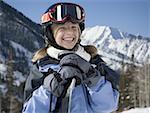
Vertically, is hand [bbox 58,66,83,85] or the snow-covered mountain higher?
the snow-covered mountain

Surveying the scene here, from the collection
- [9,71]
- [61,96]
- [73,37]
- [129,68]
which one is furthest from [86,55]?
[129,68]

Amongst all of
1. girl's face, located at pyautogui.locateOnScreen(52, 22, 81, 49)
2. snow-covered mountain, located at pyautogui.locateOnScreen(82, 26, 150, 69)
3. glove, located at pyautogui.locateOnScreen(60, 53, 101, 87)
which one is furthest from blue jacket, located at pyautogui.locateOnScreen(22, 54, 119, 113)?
snow-covered mountain, located at pyautogui.locateOnScreen(82, 26, 150, 69)

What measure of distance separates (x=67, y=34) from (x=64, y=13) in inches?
3.5

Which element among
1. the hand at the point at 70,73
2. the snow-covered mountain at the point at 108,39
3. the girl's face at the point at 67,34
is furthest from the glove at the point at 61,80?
the snow-covered mountain at the point at 108,39

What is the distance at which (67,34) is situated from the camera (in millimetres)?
1267

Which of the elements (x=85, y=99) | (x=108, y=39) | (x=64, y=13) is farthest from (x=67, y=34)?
(x=108, y=39)

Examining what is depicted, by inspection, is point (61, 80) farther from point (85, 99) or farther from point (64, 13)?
point (64, 13)

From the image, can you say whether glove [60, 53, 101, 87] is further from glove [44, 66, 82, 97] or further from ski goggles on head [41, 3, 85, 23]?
ski goggles on head [41, 3, 85, 23]

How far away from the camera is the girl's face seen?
1270 millimetres

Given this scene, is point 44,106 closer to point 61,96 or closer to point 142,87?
point 61,96

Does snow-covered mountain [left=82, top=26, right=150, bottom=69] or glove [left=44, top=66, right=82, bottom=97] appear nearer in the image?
glove [left=44, top=66, right=82, bottom=97]

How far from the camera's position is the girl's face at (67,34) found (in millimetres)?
1270

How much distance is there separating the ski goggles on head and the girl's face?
20 mm

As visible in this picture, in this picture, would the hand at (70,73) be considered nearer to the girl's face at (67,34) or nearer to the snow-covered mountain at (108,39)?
the girl's face at (67,34)
